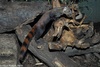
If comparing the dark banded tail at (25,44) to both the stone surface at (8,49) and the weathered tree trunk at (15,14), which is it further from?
the weathered tree trunk at (15,14)

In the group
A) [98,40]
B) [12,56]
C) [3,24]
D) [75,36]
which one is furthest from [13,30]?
[98,40]

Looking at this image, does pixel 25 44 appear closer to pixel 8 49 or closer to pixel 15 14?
pixel 8 49

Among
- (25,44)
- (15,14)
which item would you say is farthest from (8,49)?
(15,14)

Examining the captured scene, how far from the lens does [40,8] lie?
476 centimetres

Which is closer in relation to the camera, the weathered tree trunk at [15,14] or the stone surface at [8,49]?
the stone surface at [8,49]

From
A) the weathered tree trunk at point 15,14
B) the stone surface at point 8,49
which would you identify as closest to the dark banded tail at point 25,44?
the stone surface at point 8,49

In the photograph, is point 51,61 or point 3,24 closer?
point 51,61

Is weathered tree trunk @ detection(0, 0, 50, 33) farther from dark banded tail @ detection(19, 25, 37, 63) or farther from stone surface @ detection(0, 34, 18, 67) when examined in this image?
dark banded tail @ detection(19, 25, 37, 63)

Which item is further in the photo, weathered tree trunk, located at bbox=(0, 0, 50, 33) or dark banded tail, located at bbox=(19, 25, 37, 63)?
weathered tree trunk, located at bbox=(0, 0, 50, 33)

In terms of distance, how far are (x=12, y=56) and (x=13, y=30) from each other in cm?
70

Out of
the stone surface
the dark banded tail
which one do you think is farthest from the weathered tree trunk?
the dark banded tail

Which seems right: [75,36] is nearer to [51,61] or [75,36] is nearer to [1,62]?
[51,61]

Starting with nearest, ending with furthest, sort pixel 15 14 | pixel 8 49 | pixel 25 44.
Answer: pixel 25 44, pixel 8 49, pixel 15 14

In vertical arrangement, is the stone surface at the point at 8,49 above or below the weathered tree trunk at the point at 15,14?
below
